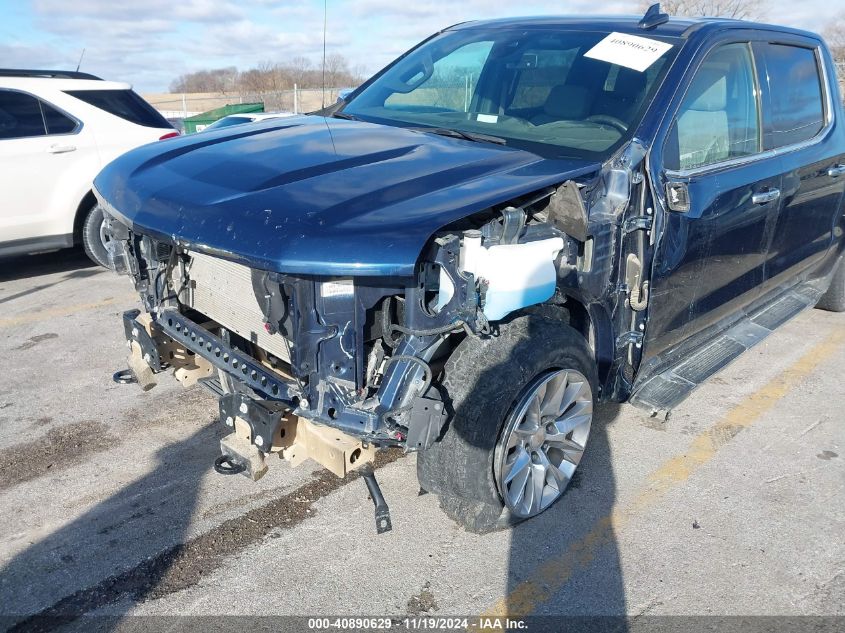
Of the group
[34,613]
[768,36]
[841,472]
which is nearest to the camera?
[34,613]

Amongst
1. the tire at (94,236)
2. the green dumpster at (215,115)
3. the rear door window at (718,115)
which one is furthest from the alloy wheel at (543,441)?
the green dumpster at (215,115)

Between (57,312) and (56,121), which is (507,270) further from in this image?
(56,121)

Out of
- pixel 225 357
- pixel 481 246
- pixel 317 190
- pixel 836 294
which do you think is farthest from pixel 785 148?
pixel 225 357

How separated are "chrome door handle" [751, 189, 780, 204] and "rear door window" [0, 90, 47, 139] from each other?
577 centimetres

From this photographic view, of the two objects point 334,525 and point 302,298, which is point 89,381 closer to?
point 334,525

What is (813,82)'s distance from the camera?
14.6 ft

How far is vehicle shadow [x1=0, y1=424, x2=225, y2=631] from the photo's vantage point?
7.98 ft

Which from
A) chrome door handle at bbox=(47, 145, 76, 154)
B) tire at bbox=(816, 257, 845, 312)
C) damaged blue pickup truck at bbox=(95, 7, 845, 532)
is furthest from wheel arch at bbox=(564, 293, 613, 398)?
chrome door handle at bbox=(47, 145, 76, 154)

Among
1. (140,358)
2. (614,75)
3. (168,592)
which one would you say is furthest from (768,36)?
(168,592)

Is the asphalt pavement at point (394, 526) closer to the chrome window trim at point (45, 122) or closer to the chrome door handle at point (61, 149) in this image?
the chrome door handle at point (61, 149)

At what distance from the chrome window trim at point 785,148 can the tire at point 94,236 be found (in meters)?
5.19

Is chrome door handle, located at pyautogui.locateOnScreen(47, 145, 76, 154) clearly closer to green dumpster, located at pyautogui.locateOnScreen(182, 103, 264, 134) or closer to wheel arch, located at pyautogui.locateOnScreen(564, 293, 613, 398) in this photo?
wheel arch, located at pyautogui.locateOnScreen(564, 293, 613, 398)

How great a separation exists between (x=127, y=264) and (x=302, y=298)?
138cm

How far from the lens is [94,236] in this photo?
6363 millimetres
